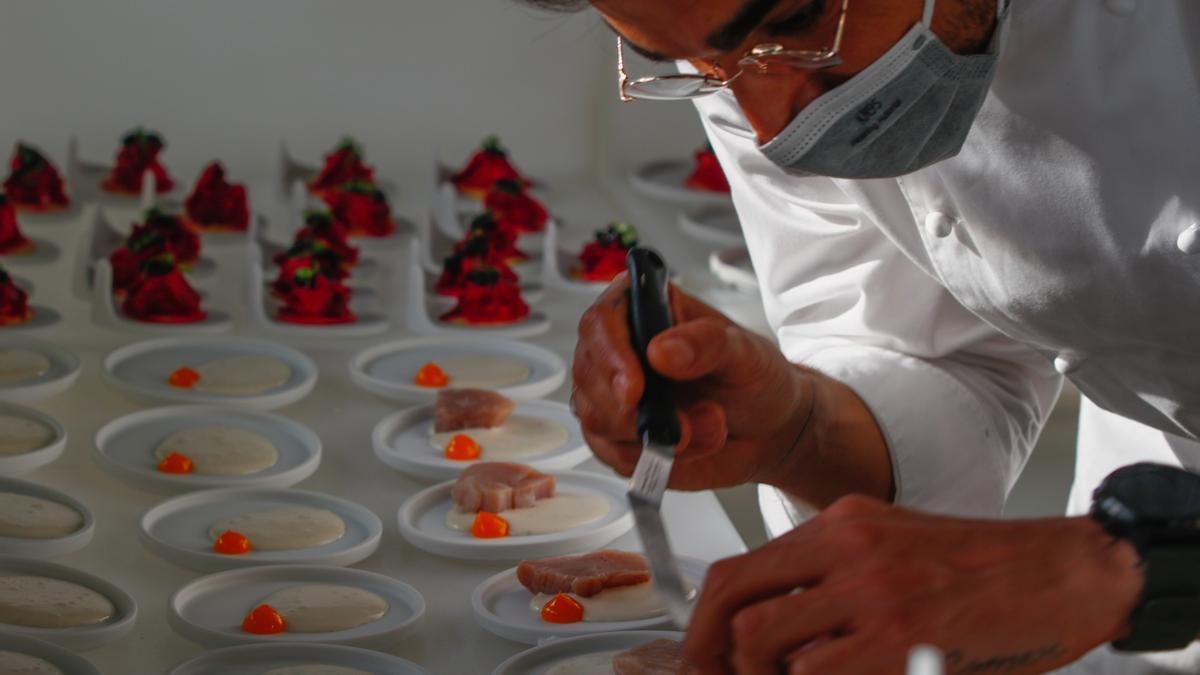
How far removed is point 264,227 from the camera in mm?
2992

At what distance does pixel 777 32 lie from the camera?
1140 mm

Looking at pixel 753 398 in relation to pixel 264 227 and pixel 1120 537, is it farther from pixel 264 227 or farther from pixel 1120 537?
pixel 264 227

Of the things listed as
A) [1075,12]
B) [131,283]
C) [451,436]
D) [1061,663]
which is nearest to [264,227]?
[131,283]

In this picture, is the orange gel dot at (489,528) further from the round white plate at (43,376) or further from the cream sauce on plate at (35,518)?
the round white plate at (43,376)

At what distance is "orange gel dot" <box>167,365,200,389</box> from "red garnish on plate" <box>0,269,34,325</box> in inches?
14.5

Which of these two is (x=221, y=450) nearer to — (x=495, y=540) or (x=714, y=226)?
(x=495, y=540)

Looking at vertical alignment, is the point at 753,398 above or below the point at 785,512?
above

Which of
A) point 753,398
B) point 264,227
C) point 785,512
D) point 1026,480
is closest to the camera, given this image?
point 753,398

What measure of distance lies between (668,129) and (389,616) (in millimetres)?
2419

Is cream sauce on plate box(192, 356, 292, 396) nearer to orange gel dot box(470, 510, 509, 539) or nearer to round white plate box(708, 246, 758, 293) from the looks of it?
orange gel dot box(470, 510, 509, 539)

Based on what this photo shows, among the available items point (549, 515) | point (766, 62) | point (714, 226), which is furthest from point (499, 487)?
point (714, 226)

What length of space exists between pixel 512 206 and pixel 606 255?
40cm

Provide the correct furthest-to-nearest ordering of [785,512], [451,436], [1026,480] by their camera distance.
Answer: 1. [1026,480]
2. [451,436]
3. [785,512]

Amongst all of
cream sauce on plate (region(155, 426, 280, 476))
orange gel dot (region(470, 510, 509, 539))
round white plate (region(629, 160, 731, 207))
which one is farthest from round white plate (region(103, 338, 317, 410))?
round white plate (region(629, 160, 731, 207))
